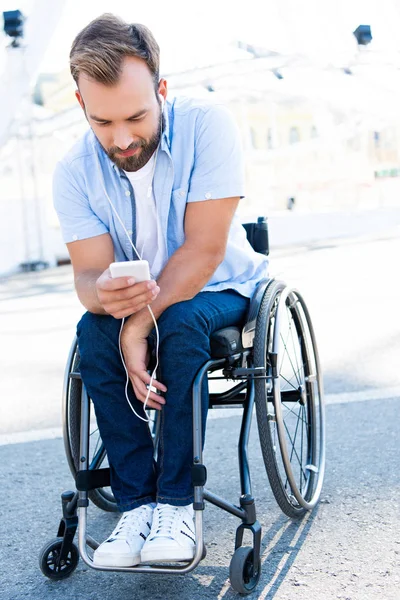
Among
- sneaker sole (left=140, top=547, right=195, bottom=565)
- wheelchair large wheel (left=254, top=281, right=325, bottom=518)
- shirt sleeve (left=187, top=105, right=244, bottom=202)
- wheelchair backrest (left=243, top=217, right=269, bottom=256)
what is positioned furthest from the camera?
wheelchair backrest (left=243, top=217, right=269, bottom=256)

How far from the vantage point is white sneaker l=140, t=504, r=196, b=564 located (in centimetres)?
215

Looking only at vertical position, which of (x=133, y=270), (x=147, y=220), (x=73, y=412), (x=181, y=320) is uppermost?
(x=147, y=220)

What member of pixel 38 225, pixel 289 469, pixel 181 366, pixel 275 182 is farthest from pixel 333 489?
pixel 275 182

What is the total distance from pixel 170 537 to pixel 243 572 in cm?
20

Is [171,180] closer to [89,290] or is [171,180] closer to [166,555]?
[89,290]

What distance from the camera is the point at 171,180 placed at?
251 cm

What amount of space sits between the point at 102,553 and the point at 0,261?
394 inches

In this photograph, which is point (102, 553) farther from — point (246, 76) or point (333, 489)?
point (246, 76)

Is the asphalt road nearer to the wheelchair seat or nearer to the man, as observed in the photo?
the man

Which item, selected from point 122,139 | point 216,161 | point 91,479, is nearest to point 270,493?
point 91,479

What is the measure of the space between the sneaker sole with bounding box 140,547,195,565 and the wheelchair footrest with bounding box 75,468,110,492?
26 centimetres

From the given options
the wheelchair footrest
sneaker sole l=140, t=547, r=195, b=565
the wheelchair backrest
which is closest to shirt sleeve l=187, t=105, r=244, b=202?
the wheelchair backrest

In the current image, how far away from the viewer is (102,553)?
7.13 feet

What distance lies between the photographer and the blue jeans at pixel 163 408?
2.28 metres
